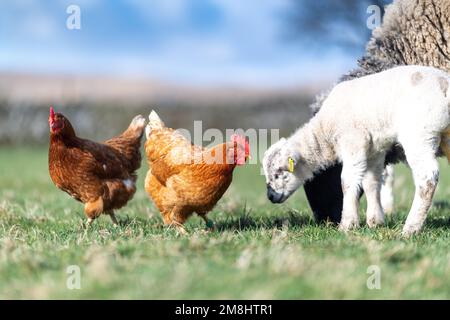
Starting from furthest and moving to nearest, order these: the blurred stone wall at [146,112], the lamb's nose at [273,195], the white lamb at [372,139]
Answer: the blurred stone wall at [146,112] → the lamb's nose at [273,195] → the white lamb at [372,139]

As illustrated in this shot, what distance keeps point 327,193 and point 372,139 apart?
91cm

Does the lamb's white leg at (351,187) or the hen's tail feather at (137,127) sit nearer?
the lamb's white leg at (351,187)

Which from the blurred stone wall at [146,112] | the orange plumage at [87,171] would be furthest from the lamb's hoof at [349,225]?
the blurred stone wall at [146,112]

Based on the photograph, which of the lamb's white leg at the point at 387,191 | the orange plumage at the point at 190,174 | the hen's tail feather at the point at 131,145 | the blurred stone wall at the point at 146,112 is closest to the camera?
the orange plumage at the point at 190,174

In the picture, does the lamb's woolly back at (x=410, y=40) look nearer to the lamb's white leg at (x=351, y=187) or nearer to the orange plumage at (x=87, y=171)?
the lamb's white leg at (x=351, y=187)

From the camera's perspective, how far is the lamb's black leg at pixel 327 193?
23.4 feet

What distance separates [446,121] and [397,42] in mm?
2016

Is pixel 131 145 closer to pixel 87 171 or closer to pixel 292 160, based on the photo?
pixel 87 171

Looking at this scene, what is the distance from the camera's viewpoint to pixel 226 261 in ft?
15.0

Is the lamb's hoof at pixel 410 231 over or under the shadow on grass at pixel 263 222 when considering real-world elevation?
under

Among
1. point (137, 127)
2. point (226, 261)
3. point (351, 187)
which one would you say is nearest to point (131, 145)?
point (137, 127)

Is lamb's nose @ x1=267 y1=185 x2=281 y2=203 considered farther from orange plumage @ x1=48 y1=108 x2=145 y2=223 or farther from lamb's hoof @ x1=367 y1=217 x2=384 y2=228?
orange plumage @ x1=48 y1=108 x2=145 y2=223

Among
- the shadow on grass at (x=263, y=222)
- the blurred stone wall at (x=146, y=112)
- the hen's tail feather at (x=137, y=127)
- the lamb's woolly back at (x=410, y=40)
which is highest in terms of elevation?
the blurred stone wall at (x=146, y=112)
